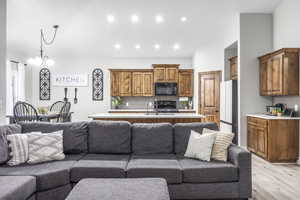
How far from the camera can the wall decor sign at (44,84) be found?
8.98 meters

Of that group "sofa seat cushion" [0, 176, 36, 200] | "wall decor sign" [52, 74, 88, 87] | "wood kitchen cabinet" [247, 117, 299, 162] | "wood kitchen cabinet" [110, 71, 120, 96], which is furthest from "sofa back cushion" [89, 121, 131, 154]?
"wall decor sign" [52, 74, 88, 87]

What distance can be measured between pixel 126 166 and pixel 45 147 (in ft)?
3.28

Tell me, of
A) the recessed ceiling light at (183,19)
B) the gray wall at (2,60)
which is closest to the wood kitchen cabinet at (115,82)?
the recessed ceiling light at (183,19)

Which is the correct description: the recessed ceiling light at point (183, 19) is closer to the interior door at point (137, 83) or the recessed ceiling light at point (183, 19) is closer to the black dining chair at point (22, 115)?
the interior door at point (137, 83)

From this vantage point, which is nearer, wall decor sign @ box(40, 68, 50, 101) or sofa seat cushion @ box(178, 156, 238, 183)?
sofa seat cushion @ box(178, 156, 238, 183)

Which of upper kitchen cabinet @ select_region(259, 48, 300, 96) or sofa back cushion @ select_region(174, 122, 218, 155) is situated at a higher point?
upper kitchen cabinet @ select_region(259, 48, 300, 96)

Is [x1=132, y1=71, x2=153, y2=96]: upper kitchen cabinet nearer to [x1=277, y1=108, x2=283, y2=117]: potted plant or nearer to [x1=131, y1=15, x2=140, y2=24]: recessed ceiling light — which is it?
[x1=131, y1=15, x2=140, y2=24]: recessed ceiling light

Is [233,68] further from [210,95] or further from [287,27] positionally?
[287,27]

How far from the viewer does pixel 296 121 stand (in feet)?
15.1

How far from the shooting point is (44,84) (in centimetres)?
898

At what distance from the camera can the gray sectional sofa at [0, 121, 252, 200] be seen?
8.53 ft

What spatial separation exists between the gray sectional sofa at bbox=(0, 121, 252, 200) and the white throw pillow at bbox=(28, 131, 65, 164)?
0.10 m

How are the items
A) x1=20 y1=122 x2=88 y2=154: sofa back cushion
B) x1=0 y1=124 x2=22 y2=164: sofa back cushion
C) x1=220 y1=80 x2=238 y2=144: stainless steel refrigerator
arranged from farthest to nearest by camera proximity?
x1=220 y1=80 x2=238 y2=144: stainless steel refrigerator → x1=20 y1=122 x2=88 y2=154: sofa back cushion → x1=0 y1=124 x2=22 y2=164: sofa back cushion

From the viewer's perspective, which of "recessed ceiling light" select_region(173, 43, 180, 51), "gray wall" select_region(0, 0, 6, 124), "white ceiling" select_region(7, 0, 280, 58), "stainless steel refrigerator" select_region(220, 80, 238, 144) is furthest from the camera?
"recessed ceiling light" select_region(173, 43, 180, 51)
